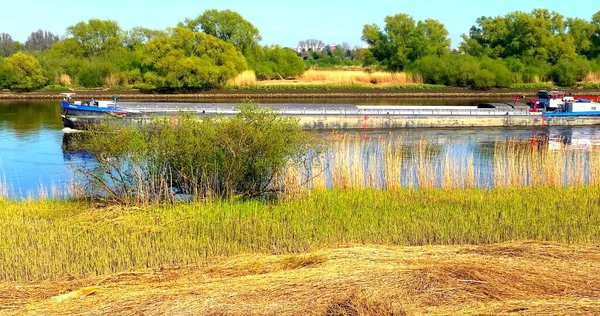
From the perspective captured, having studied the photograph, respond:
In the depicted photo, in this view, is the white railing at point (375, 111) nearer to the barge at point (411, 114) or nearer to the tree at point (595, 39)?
the barge at point (411, 114)

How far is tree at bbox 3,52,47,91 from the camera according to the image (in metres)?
61.4

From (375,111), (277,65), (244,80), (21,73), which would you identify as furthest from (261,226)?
(277,65)

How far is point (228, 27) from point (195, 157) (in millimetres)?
58649

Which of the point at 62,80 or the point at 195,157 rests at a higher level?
the point at 62,80

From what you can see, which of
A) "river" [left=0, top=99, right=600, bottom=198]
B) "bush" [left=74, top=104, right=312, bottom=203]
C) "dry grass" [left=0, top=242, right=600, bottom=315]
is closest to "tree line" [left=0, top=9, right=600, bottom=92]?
"river" [left=0, top=99, right=600, bottom=198]

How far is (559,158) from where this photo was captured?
19.1 metres

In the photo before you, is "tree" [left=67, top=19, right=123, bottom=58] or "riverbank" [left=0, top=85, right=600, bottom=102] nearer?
"riverbank" [left=0, top=85, right=600, bottom=102]

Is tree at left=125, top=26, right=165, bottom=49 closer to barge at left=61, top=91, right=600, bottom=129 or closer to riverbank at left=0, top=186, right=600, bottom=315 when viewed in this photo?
barge at left=61, top=91, right=600, bottom=129

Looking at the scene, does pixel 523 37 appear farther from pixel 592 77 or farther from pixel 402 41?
pixel 402 41

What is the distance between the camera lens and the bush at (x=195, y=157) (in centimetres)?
1534

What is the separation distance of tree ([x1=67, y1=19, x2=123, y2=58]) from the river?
28.0 metres

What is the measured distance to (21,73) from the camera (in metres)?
61.5

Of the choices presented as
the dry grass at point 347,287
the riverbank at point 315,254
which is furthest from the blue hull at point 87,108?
the dry grass at point 347,287

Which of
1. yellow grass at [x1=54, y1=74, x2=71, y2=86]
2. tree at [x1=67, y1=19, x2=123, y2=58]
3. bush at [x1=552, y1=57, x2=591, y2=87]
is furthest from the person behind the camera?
tree at [x1=67, y1=19, x2=123, y2=58]
